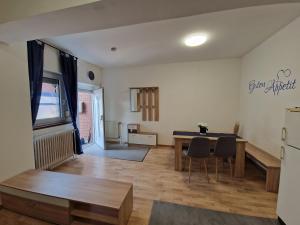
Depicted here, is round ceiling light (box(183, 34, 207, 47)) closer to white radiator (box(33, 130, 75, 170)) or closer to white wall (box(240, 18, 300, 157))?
white wall (box(240, 18, 300, 157))

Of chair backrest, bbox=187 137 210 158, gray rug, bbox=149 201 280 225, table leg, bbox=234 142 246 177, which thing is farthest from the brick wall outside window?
table leg, bbox=234 142 246 177

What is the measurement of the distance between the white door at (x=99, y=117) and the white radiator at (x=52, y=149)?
3.41 feet

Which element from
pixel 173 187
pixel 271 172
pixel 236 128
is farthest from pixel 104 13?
pixel 236 128

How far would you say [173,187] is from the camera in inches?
105

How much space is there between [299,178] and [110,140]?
4981 mm

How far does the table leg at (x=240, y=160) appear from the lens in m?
2.97

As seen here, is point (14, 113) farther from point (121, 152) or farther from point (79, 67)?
point (121, 152)

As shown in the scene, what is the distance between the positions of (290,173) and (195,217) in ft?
3.93

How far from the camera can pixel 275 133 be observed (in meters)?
2.80

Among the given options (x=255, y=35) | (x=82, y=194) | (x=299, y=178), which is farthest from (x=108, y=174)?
(x=255, y=35)

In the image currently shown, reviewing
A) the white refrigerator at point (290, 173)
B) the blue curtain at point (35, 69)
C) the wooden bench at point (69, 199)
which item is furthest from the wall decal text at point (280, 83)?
the blue curtain at point (35, 69)

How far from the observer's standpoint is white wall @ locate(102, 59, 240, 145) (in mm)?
4500

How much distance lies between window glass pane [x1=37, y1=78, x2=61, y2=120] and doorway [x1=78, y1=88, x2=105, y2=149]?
110 centimetres

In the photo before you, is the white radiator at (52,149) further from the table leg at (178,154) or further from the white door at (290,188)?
the white door at (290,188)
